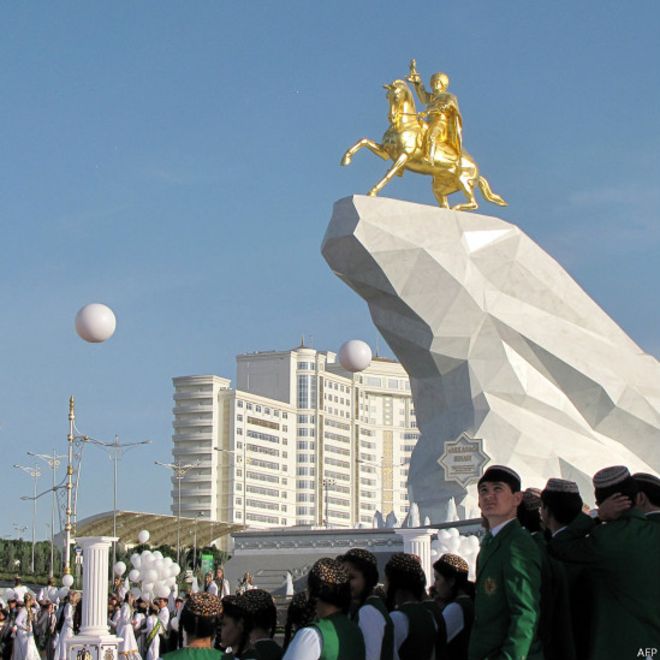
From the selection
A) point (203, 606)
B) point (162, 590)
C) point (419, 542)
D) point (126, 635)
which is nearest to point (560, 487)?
point (203, 606)

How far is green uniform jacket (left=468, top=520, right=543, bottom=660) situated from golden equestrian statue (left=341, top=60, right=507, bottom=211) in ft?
91.1

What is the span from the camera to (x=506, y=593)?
4.82 m

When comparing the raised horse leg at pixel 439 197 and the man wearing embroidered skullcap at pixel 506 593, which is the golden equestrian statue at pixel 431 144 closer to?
the raised horse leg at pixel 439 197

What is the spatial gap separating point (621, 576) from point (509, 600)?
2.05 feet

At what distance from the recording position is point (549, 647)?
496 centimetres

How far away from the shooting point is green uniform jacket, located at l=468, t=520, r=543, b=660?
4.73 meters

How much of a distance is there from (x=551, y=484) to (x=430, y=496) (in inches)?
1001

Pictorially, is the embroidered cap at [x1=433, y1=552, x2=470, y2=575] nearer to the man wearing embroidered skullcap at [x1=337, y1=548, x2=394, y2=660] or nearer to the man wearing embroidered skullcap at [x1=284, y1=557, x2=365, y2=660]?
the man wearing embroidered skullcap at [x1=337, y1=548, x2=394, y2=660]

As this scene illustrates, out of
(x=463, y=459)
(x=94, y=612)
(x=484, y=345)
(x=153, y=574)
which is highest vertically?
(x=484, y=345)

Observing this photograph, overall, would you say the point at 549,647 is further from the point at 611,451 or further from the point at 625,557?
the point at 611,451

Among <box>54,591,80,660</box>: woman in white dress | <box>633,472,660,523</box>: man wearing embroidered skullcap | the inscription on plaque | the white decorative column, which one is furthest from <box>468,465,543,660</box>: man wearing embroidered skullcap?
the inscription on plaque

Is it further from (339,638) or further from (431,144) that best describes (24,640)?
(431,144)

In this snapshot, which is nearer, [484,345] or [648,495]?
[648,495]

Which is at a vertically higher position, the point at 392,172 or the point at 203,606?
the point at 392,172
